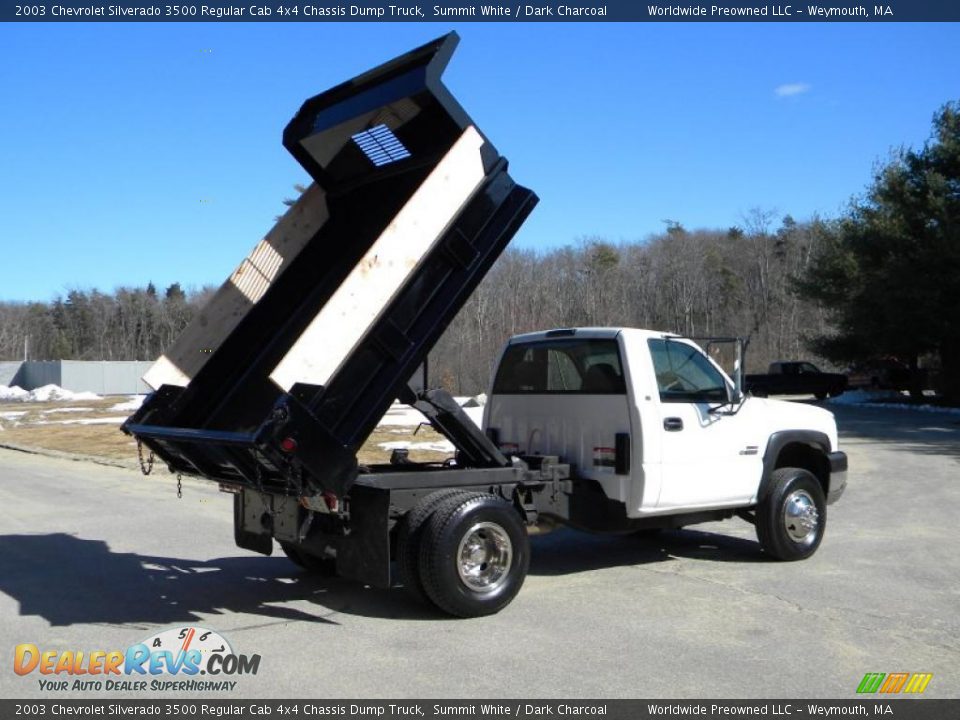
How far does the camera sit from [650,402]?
755 centimetres

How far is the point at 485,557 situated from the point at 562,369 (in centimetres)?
210

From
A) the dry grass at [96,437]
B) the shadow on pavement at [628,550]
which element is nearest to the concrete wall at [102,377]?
the dry grass at [96,437]

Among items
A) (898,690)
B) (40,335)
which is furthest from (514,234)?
(40,335)

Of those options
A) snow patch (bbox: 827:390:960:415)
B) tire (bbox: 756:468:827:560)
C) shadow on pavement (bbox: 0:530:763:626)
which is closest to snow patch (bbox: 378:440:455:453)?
shadow on pavement (bbox: 0:530:763:626)

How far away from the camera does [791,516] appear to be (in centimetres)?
848

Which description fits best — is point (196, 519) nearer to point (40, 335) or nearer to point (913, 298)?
point (913, 298)

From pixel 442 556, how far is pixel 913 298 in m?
30.2

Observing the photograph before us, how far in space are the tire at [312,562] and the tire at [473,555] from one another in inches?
66.7

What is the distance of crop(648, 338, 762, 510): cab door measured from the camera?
25.2 ft

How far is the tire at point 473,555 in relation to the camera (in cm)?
627

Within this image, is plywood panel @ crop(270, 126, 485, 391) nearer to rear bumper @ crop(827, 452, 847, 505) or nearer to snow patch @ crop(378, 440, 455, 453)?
rear bumper @ crop(827, 452, 847, 505)

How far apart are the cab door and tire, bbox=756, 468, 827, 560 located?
23 centimetres

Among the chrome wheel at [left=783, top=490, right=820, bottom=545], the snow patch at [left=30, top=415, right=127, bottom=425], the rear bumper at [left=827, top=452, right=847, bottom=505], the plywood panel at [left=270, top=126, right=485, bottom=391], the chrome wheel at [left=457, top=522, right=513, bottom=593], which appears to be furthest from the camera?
the snow patch at [left=30, top=415, right=127, bottom=425]

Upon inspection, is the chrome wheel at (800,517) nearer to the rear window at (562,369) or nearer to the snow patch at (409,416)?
the rear window at (562,369)
